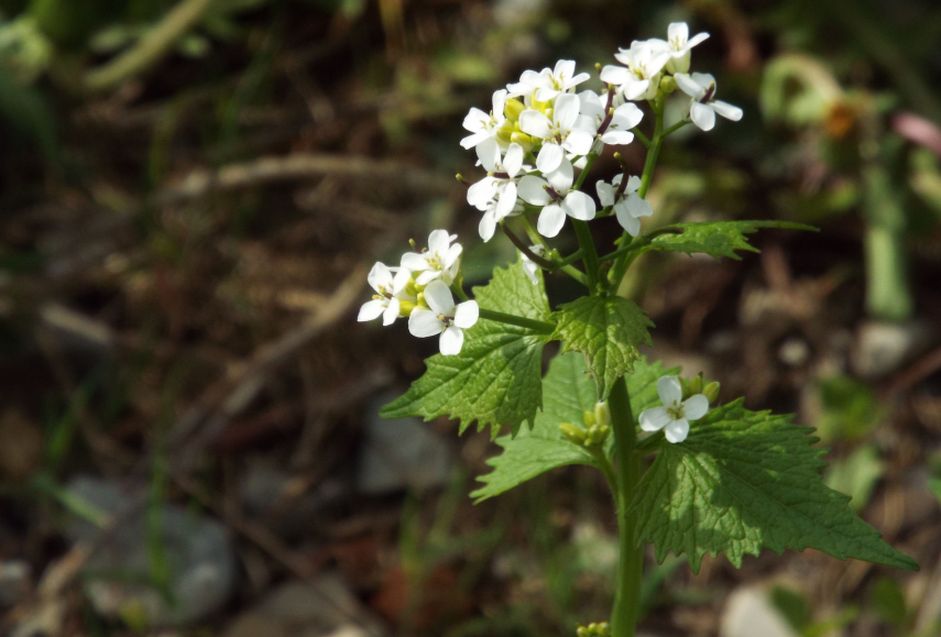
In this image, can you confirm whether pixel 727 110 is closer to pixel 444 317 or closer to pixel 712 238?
pixel 712 238

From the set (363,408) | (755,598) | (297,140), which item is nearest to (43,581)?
(363,408)

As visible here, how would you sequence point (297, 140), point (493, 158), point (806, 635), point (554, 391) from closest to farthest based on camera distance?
point (493, 158) → point (554, 391) → point (806, 635) → point (297, 140)

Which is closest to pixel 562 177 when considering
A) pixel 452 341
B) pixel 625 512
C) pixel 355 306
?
pixel 452 341

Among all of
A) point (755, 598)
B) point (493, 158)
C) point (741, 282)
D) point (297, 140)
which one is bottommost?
point (755, 598)

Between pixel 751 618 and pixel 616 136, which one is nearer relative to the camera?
pixel 616 136

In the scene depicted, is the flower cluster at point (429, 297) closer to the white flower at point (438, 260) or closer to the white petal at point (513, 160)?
the white flower at point (438, 260)

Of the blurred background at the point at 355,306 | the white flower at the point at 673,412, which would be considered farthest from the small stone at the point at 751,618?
the white flower at the point at 673,412

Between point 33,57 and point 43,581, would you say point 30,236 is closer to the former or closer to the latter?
point 33,57
